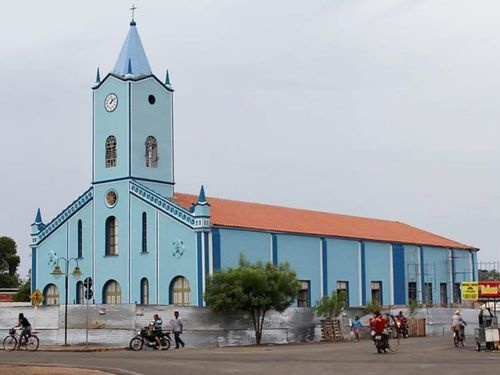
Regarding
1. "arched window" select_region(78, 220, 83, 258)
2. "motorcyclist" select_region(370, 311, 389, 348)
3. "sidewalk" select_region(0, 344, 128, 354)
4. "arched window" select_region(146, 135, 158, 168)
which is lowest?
"sidewalk" select_region(0, 344, 128, 354)

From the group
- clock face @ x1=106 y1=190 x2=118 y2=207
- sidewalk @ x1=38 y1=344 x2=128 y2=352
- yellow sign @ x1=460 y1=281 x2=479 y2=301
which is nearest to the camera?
yellow sign @ x1=460 y1=281 x2=479 y2=301

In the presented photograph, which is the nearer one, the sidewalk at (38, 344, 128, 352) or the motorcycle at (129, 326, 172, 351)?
the sidewalk at (38, 344, 128, 352)

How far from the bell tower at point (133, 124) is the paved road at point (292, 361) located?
17.9 metres

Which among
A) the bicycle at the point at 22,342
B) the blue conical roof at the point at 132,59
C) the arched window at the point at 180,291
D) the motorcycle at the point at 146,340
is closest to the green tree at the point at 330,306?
the arched window at the point at 180,291

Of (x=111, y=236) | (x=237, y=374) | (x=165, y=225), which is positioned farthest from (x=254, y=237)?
(x=237, y=374)

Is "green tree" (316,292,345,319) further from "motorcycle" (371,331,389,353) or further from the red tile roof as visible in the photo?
"motorcycle" (371,331,389,353)

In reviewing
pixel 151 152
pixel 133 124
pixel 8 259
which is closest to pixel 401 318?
pixel 151 152

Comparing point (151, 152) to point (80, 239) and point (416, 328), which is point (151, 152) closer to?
point (80, 239)

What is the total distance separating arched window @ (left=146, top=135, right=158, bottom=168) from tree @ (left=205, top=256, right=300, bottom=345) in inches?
412

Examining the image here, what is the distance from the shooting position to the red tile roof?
2114 inches

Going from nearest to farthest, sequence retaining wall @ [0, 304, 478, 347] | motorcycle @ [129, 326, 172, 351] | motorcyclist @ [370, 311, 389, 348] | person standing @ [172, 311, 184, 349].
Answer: motorcyclist @ [370, 311, 389, 348] < motorcycle @ [129, 326, 172, 351] < person standing @ [172, 311, 184, 349] < retaining wall @ [0, 304, 478, 347]

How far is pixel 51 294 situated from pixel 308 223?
55.3ft

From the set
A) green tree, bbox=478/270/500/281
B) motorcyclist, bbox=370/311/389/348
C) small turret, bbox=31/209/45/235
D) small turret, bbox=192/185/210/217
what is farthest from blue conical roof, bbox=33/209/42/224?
green tree, bbox=478/270/500/281

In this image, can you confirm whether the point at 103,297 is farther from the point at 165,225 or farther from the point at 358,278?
the point at 358,278
